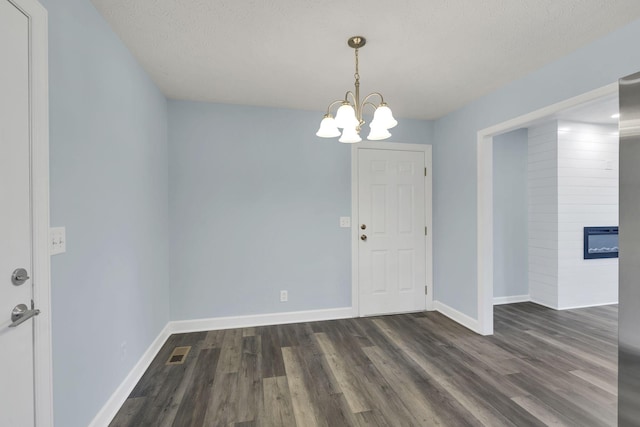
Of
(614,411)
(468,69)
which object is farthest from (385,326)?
(468,69)

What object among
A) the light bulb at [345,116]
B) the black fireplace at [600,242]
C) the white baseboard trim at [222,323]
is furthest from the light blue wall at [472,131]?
the black fireplace at [600,242]

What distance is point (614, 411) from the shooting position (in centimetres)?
179

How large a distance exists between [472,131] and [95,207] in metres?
3.40

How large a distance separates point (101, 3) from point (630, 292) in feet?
9.46

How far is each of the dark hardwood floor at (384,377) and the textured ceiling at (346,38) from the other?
2.46 metres

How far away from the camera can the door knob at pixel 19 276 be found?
1.07 meters

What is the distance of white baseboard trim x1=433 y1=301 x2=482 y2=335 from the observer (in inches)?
120

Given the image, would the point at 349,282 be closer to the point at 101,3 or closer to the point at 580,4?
the point at 580,4

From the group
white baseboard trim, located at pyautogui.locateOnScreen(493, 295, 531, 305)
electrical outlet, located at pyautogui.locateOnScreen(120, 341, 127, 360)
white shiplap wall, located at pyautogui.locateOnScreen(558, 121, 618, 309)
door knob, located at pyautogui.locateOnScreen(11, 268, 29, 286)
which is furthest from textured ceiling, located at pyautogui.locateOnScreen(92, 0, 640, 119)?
white baseboard trim, located at pyautogui.locateOnScreen(493, 295, 531, 305)

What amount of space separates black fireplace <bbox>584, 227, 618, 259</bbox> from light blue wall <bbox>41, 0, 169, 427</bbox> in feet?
17.1

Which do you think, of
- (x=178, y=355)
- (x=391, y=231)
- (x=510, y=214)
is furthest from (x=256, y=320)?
(x=510, y=214)

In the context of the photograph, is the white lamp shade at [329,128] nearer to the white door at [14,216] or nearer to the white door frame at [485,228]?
the white door at [14,216]

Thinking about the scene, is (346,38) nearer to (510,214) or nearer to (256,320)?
(256,320)

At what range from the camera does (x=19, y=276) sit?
109cm
